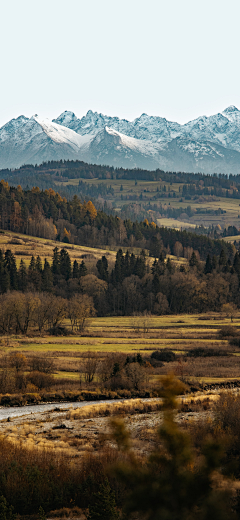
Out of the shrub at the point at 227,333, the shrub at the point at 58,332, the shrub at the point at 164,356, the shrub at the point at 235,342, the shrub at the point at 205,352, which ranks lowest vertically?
the shrub at the point at 58,332

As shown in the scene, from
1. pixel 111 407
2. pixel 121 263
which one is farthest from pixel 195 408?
pixel 121 263

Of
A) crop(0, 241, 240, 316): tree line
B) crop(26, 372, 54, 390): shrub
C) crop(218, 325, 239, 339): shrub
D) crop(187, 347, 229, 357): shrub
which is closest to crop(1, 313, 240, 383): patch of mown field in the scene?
crop(187, 347, 229, 357): shrub

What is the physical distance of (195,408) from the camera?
43.4m

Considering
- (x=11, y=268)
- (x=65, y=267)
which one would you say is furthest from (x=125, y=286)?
(x=11, y=268)

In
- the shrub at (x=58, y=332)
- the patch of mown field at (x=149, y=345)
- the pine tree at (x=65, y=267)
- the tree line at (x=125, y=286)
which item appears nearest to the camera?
the patch of mown field at (x=149, y=345)

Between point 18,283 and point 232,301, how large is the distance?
7568 cm

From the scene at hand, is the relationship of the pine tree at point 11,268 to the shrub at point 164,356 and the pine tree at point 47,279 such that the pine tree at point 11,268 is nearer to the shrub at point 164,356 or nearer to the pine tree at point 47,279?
the pine tree at point 47,279

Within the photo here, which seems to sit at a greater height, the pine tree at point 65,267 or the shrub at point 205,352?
the pine tree at point 65,267

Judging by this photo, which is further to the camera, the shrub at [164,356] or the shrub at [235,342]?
the shrub at [235,342]

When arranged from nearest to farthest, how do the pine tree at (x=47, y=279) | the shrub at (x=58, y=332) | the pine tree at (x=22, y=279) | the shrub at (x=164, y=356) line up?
the shrub at (x=164, y=356) → the shrub at (x=58, y=332) → the pine tree at (x=47, y=279) → the pine tree at (x=22, y=279)

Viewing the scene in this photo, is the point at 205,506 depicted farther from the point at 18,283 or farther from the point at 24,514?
the point at 18,283

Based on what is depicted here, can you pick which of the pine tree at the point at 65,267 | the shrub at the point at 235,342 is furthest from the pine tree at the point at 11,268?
the shrub at the point at 235,342

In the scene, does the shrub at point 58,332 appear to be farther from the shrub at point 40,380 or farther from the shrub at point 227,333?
the shrub at point 40,380

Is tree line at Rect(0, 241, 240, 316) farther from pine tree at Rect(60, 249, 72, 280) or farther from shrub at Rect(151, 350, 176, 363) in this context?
shrub at Rect(151, 350, 176, 363)
